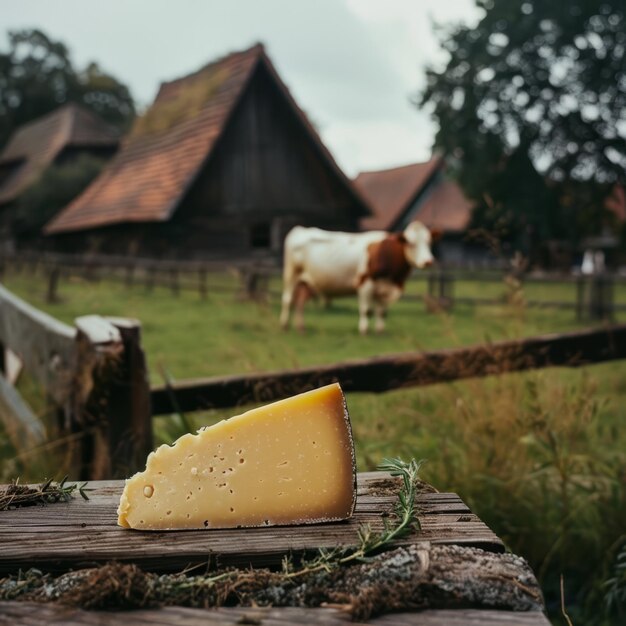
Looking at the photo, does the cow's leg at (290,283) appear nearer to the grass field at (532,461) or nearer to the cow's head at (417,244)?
the cow's head at (417,244)

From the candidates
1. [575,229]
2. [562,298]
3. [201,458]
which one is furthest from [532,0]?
[201,458]

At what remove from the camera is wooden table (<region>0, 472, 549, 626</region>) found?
2.55ft

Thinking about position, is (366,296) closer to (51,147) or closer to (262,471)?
(262,471)

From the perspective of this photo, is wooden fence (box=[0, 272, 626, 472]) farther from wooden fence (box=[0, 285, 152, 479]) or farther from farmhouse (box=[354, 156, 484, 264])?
farmhouse (box=[354, 156, 484, 264])

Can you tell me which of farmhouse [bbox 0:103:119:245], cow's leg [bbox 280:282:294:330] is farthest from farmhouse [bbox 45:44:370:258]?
cow's leg [bbox 280:282:294:330]

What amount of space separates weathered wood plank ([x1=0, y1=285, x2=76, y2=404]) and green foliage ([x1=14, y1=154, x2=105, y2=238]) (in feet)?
68.2

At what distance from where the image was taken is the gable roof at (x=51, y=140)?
2911cm

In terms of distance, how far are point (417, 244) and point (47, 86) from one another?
129ft

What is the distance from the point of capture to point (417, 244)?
8.79 metres

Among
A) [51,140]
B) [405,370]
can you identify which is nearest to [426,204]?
[51,140]

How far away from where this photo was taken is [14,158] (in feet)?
109

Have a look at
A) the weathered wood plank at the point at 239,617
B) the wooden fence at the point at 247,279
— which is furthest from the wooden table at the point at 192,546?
the wooden fence at the point at 247,279

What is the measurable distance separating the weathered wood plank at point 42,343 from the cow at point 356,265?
5.36m

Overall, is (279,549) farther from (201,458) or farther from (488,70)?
(488,70)
